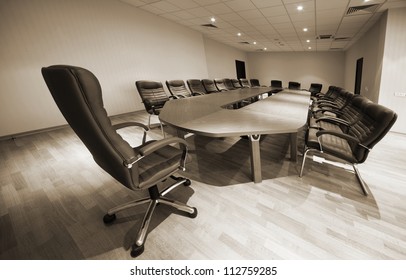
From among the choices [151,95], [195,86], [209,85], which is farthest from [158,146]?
[209,85]

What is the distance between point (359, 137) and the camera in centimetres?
171

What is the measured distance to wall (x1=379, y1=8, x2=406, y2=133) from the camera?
3.81m

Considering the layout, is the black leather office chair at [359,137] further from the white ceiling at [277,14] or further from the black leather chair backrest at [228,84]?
the black leather chair backrest at [228,84]

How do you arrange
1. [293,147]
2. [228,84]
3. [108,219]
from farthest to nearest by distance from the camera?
[228,84] < [293,147] < [108,219]

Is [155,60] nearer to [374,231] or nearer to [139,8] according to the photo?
[139,8]

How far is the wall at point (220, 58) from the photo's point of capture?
8.84 m

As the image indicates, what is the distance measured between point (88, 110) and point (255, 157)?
1.47m

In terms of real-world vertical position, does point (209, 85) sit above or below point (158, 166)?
above

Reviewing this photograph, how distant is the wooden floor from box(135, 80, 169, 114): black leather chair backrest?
1469 mm

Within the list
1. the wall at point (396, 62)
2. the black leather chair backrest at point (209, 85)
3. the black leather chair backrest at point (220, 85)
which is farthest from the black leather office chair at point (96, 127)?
the wall at point (396, 62)

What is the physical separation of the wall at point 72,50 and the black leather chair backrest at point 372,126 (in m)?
5.19

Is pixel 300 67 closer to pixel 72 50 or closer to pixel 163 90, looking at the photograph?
pixel 163 90

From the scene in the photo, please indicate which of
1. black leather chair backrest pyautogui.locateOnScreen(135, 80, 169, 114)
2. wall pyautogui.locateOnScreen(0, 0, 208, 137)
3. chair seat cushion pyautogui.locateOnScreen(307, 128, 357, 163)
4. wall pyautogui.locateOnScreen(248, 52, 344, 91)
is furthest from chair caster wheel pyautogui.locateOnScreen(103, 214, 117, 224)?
wall pyautogui.locateOnScreen(248, 52, 344, 91)
